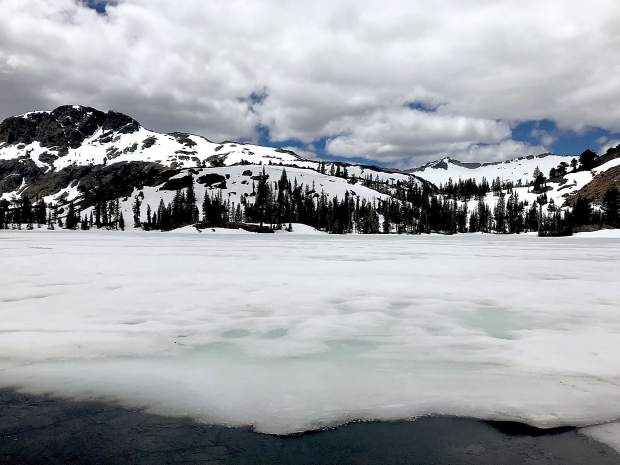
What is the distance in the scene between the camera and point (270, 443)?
3871mm

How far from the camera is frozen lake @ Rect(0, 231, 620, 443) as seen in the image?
468cm

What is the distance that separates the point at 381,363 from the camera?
6051mm

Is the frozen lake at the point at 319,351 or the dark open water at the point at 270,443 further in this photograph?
the frozen lake at the point at 319,351

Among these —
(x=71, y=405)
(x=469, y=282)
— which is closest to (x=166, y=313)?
(x=71, y=405)

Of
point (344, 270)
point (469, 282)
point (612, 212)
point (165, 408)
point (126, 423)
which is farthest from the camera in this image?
point (612, 212)

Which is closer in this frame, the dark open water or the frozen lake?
the dark open water

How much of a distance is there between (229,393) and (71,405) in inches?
68.0

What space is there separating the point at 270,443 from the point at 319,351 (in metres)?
2.84

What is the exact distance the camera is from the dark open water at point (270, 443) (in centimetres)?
356

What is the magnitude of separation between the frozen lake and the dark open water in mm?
250

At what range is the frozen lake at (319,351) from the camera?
468 cm

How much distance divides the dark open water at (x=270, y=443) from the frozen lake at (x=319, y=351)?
9.9 inches

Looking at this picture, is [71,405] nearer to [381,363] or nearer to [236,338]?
[236,338]

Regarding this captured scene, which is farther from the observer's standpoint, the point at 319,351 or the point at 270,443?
the point at 319,351
